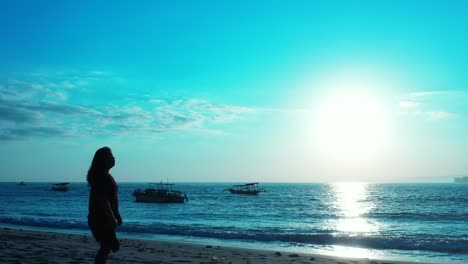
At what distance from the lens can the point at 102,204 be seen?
6629 millimetres

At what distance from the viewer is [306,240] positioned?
22703 millimetres

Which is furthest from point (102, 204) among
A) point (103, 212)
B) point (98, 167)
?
point (98, 167)

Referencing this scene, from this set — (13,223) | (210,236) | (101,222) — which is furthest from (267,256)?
(13,223)

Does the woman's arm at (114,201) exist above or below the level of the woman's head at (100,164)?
below

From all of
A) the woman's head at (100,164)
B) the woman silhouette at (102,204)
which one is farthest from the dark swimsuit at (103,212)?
the woman's head at (100,164)

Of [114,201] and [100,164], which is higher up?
[100,164]

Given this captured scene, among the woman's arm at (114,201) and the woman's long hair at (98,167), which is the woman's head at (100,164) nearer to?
the woman's long hair at (98,167)

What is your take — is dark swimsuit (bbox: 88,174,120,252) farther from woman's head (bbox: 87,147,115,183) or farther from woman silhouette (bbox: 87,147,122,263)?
woman's head (bbox: 87,147,115,183)

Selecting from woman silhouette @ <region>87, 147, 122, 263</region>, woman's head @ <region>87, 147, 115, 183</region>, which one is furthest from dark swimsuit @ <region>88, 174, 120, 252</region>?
woman's head @ <region>87, 147, 115, 183</region>

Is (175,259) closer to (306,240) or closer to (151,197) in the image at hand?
(306,240)

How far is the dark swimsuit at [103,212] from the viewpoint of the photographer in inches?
261

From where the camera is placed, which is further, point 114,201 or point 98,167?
point 114,201

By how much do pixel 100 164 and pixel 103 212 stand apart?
0.79m

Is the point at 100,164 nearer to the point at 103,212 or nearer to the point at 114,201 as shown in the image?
the point at 114,201
